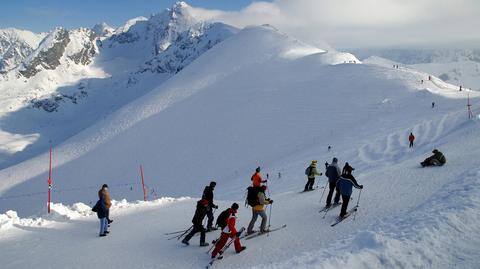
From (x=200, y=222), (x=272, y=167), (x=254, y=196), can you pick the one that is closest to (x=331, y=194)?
(x=254, y=196)

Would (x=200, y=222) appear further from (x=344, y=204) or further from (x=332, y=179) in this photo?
(x=332, y=179)

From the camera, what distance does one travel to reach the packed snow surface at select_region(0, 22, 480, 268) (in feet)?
34.1

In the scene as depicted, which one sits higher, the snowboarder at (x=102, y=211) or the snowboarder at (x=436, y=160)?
the snowboarder at (x=436, y=160)

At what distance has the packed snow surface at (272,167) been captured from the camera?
34.1 ft

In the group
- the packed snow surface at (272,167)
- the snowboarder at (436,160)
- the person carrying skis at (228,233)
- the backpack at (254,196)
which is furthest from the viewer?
the snowboarder at (436,160)

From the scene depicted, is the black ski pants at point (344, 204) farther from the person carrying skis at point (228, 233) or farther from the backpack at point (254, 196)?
the person carrying skis at point (228, 233)

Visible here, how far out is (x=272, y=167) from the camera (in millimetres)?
38656

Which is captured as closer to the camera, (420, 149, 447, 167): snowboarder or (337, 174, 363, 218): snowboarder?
(337, 174, 363, 218): snowboarder

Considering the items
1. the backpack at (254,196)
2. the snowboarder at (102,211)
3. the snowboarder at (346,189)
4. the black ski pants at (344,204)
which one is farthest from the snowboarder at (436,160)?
the snowboarder at (102,211)

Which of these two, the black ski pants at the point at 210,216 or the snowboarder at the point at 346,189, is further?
the black ski pants at the point at 210,216

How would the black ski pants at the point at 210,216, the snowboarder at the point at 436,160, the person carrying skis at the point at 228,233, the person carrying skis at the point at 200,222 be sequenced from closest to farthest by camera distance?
the person carrying skis at the point at 228,233
the person carrying skis at the point at 200,222
the black ski pants at the point at 210,216
the snowboarder at the point at 436,160

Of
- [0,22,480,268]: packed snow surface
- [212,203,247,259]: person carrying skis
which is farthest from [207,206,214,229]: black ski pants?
[212,203,247,259]: person carrying skis

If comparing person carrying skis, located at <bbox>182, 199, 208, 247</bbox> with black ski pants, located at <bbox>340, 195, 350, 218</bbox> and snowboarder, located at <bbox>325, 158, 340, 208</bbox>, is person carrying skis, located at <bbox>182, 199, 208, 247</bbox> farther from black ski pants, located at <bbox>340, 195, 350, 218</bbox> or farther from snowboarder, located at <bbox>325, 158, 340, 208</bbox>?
snowboarder, located at <bbox>325, 158, 340, 208</bbox>

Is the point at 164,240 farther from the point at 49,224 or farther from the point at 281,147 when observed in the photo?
the point at 281,147
